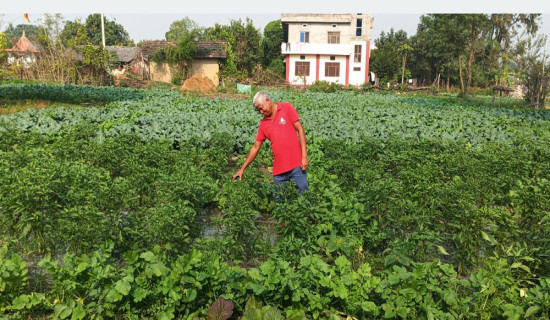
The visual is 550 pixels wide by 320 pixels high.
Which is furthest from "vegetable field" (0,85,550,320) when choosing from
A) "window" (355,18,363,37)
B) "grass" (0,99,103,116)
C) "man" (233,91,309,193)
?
"window" (355,18,363,37)

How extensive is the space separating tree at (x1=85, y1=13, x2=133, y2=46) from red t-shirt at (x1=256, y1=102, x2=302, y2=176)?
69.1m

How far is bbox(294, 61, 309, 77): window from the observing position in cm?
4294

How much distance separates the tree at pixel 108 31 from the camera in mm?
69450

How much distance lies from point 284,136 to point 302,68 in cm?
3865

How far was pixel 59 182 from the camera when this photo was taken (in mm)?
5285

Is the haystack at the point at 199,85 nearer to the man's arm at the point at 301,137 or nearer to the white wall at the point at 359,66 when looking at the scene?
the white wall at the point at 359,66

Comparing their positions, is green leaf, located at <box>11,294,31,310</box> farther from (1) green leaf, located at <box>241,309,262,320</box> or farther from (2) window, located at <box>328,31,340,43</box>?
(2) window, located at <box>328,31,340,43</box>

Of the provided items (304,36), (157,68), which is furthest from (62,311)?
(304,36)

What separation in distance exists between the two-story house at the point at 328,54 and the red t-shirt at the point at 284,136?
123 ft

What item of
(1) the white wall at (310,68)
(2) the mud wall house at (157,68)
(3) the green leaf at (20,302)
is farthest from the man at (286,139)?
(1) the white wall at (310,68)

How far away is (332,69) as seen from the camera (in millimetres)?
43156

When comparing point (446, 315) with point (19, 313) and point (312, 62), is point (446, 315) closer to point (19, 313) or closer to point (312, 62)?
point (19, 313)

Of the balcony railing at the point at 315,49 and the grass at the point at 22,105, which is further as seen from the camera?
the balcony railing at the point at 315,49

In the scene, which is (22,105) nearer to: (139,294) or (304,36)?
(139,294)
